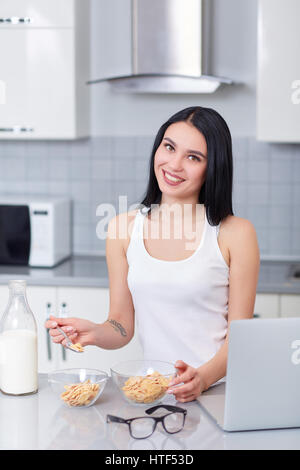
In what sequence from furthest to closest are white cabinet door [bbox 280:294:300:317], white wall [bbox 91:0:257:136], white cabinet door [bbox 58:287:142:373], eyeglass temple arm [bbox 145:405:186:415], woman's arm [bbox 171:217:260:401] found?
1. white wall [bbox 91:0:257:136]
2. white cabinet door [bbox 58:287:142:373]
3. white cabinet door [bbox 280:294:300:317]
4. woman's arm [bbox 171:217:260:401]
5. eyeglass temple arm [bbox 145:405:186:415]

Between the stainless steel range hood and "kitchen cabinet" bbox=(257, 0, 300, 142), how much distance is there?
0.71ft

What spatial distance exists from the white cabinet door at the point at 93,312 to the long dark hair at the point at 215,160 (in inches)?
46.9

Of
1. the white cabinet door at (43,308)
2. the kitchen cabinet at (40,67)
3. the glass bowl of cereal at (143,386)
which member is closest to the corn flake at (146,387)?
the glass bowl of cereal at (143,386)

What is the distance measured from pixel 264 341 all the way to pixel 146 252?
0.65 metres

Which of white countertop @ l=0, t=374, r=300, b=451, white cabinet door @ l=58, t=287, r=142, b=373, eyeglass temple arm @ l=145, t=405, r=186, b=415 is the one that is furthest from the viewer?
white cabinet door @ l=58, t=287, r=142, b=373

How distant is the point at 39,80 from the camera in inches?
123

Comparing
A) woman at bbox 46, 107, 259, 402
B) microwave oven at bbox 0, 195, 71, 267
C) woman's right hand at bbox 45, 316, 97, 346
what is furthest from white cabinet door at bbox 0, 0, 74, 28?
woman's right hand at bbox 45, 316, 97, 346

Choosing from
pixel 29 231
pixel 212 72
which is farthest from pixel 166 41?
pixel 29 231

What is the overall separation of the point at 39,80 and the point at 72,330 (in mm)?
1821

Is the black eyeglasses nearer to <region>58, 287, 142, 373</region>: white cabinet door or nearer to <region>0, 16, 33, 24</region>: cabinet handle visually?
<region>58, 287, 142, 373</region>: white cabinet door

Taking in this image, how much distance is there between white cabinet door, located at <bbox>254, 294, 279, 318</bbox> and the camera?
286 cm

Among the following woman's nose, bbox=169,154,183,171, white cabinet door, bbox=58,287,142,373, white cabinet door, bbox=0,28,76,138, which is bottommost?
white cabinet door, bbox=58,287,142,373
